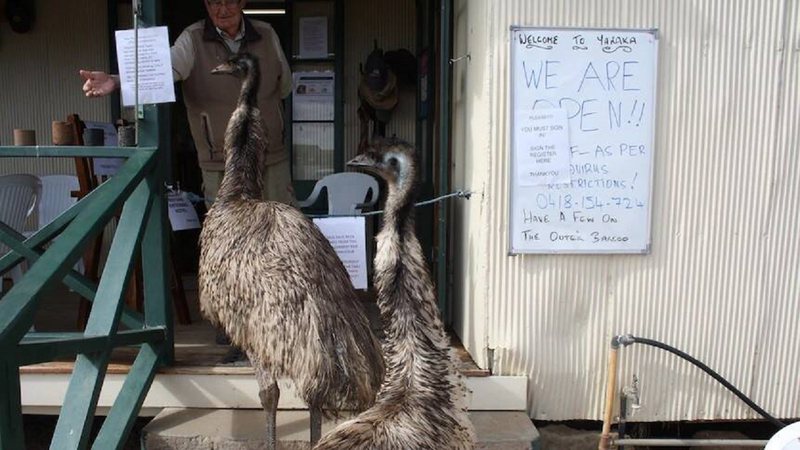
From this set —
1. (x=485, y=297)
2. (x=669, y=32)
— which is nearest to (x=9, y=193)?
(x=485, y=297)

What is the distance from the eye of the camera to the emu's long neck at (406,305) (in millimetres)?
2580

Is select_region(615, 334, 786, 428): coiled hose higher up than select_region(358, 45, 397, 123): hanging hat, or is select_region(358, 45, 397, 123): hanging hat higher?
select_region(358, 45, 397, 123): hanging hat

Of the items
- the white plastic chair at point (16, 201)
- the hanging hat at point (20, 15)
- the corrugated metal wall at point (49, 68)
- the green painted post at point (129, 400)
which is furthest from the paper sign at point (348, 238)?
the hanging hat at point (20, 15)

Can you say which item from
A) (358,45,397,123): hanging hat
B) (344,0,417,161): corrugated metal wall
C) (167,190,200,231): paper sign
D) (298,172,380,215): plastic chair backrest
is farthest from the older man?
(344,0,417,161): corrugated metal wall

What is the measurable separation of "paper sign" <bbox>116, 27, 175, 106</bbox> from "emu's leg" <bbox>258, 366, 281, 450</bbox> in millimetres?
1531

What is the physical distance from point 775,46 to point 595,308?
1.70m

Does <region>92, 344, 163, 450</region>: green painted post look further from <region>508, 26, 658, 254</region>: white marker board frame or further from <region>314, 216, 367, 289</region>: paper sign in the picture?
<region>508, 26, 658, 254</region>: white marker board frame

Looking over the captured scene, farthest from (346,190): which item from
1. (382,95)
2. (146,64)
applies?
(146,64)

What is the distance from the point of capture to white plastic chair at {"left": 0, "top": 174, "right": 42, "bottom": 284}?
460 centimetres

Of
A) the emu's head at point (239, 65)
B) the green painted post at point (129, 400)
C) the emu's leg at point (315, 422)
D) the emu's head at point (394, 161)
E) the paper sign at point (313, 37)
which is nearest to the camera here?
the emu's head at point (394, 161)

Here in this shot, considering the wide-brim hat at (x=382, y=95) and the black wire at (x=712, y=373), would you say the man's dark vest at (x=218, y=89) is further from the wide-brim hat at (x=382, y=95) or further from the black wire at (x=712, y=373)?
the black wire at (x=712, y=373)

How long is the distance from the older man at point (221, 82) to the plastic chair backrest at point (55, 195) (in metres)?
1.77

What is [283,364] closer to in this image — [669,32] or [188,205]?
[188,205]

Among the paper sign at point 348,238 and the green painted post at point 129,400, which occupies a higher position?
the paper sign at point 348,238
